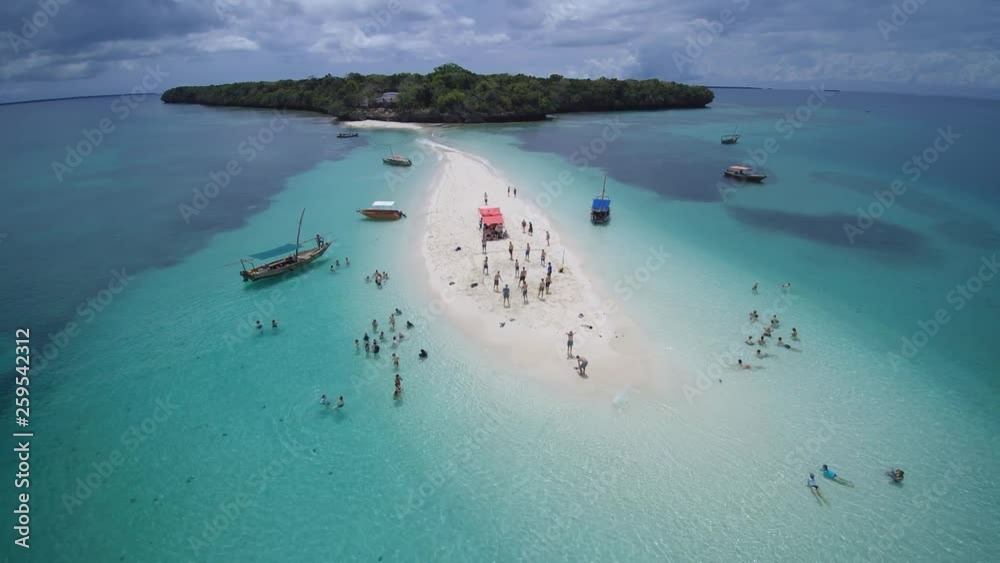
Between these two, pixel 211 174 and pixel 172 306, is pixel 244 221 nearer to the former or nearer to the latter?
pixel 172 306

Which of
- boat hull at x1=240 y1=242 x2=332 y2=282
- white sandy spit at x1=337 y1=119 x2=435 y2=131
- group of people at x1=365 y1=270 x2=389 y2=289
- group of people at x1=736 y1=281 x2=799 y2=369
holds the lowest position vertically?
group of people at x1=736 y1=281 x2=799 y2=369

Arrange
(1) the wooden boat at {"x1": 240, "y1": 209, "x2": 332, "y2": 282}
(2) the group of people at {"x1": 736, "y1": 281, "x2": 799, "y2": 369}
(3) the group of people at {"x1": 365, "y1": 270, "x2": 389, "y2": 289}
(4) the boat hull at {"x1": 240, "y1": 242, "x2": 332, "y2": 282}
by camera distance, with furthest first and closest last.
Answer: (1) the wooden boat at {"x1": 240, "y1": 209, "x2": 332, "y2": 282} < (4) the boat hull at {"x1": 240, "y1": 242, "x2": 332, "y2": 282} < (3) the group of people at {"x1": 365, "y1": 270, "x2": 389, "y2": 289} < (2) the group of people at {"x1": 736, "y1": 281, "x2": 799, "y2": 369}

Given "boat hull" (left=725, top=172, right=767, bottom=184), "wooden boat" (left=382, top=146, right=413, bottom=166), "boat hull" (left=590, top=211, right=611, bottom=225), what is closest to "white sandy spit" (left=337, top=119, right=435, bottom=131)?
"wooden boat" (left=382, top=146, right=413, bottom=166)

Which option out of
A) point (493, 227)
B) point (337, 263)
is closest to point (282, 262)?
point (337, 263)

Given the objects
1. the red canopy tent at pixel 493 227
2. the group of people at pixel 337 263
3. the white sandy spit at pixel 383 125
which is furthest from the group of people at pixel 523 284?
the white sandy spit at pixel 383 125

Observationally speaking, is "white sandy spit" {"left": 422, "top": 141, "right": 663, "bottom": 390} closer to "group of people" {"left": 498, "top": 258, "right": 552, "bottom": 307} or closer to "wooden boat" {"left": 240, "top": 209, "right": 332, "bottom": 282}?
"group of people" {"left": 498, "top": 258, "right": 552, "bottom": 307}

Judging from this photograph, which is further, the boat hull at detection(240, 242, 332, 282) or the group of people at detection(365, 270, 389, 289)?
the boat hull at detection(240, 242, 332, 282)

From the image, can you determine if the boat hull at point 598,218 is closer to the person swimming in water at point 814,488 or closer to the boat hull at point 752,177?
the boat hull at point 752,177

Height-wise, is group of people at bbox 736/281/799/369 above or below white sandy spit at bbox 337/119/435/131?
below
